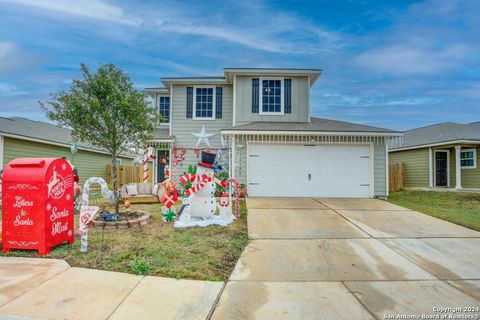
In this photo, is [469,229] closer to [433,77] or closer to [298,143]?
[298,143]

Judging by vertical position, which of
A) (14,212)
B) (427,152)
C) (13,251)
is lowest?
(13,251)

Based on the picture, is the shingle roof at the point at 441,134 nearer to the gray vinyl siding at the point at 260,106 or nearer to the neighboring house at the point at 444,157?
the neighboring house at the point at 444,157

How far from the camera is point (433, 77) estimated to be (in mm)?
18297

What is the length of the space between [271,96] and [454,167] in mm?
12217

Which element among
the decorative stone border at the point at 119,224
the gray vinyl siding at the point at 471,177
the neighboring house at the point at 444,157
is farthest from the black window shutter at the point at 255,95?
the gray vinyl siding at the point at 471,177

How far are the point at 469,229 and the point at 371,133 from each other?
5463 millimetres

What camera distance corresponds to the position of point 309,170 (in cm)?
1223

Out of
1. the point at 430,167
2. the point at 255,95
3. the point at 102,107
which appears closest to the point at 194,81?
the point at 255,95

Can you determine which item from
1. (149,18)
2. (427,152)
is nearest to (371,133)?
(427,152)

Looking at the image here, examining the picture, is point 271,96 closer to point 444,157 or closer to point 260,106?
point 260,106

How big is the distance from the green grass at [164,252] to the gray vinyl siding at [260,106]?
777 centimetres

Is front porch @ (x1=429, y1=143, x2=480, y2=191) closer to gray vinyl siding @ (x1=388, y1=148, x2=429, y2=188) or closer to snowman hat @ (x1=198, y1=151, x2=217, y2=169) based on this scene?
gray vinyl siding @ (x1=388, y1=148, x2=429, y2=188)

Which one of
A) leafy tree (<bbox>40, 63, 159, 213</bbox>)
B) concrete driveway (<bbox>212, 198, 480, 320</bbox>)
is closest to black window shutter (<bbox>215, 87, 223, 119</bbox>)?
leafy tree (<bbox>40, 63, 159, 213</bbox>)

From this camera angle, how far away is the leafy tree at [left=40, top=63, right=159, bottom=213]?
285 inches
